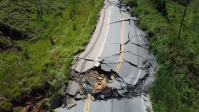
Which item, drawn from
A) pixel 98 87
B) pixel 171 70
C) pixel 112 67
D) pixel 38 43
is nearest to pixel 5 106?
pixel 98 87

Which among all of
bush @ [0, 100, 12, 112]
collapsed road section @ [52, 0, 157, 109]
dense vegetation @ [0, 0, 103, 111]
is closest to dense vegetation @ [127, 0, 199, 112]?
collapsed road section @ [52, 0, 157, 109]

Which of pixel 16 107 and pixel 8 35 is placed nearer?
pixel 16 107

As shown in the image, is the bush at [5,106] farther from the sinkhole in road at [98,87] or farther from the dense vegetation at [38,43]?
the sinkhole in road at [98,87]

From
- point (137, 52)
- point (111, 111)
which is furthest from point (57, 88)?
point (137, 52)

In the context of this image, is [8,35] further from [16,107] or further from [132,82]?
[132,82]

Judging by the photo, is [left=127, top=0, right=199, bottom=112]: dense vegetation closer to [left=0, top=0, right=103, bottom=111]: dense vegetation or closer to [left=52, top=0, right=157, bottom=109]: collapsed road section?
[left=52, top=0, right=157, bottom=109]: collapsed road section

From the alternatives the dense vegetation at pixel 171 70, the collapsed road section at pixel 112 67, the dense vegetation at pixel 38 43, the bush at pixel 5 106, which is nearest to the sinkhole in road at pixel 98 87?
the collapsed road section at pixel 112 67
